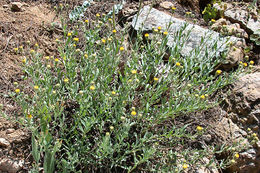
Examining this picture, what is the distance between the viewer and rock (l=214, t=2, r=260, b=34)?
493 cm

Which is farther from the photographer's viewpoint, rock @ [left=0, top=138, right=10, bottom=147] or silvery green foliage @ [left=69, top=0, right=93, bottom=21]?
silvery green foliage @ [left=69, top=0, right=93, bottom=21]

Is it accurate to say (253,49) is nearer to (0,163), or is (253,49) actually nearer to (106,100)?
(106,100)

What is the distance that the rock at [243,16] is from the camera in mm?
4930

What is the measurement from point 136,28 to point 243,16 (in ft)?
7.03

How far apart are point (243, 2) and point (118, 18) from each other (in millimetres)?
2485

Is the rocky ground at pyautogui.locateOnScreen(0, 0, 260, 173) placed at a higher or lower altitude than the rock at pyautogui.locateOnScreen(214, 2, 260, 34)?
lower

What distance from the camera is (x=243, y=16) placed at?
16.6ft

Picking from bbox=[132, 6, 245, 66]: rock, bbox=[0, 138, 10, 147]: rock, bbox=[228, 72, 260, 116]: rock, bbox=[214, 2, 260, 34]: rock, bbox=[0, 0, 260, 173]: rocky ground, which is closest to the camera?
bbox=[0, 138, 10, 147]: rock

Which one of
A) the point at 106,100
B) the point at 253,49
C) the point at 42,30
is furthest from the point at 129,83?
the point at 253,49

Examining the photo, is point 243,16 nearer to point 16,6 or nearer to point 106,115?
point 106,115

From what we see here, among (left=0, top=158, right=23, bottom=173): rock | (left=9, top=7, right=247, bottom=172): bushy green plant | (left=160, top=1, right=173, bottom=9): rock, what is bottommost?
(left=0, top=158, right=23, bottom=173): rock

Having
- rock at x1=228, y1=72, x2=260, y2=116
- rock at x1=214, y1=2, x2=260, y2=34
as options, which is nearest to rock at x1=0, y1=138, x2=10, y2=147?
rock at x1=228, y1=72, x2=260, y2=116

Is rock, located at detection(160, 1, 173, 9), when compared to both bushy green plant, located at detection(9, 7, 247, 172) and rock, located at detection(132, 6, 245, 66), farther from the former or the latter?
bushy green plant, located at detection(9, 7, 247, 172)

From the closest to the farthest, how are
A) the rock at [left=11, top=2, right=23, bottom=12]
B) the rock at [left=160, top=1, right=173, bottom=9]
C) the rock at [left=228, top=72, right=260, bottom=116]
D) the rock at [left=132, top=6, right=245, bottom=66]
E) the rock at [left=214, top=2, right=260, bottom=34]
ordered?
the rock at [left=228, top=72, right=260, bottom=116] < the rock at [left=132, top=6, right=245, bottom=66] < the rock at [left=11, top=2, right=23, bottom=12] < the rock at [left=214, top=2, right=260, bottom=34] < the rock at [left=160, top=1, right=173, bottom=9]
